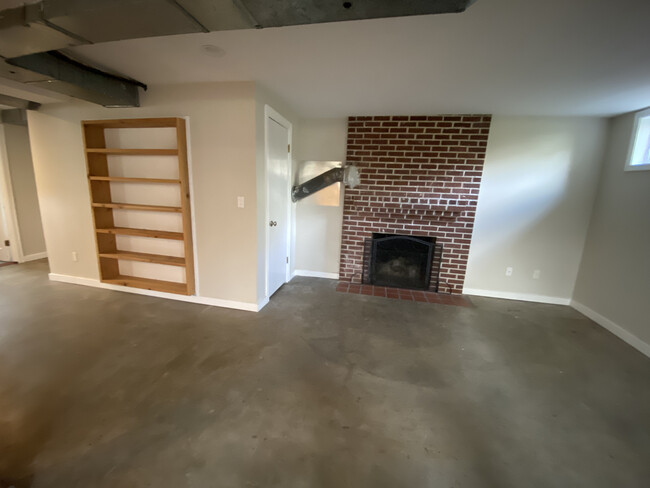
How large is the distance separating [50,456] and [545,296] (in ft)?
15.6

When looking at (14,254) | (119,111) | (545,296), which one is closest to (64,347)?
(119,111)

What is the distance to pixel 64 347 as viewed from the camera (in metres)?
2.17

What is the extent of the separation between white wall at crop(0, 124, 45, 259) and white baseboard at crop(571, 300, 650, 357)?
7.93 m

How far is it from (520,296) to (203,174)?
4167 mm

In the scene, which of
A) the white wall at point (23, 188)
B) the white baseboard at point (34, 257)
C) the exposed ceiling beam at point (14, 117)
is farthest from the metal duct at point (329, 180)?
the white baseboard at point (34, 257)

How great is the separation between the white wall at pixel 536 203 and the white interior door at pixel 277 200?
253 cm

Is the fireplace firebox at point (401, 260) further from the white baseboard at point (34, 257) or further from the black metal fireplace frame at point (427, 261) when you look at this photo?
the white baseboard at point (34, 257)

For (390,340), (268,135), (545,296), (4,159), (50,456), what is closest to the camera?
(50,456)

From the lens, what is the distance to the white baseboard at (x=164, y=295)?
2.91 metres

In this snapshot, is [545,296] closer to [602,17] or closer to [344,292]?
[344,292]

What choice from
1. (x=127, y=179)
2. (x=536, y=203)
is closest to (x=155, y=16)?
(x=127, y=179)

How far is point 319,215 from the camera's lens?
389 cm

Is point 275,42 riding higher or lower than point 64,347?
higher

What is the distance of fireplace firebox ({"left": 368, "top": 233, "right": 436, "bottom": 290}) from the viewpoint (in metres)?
3.68
